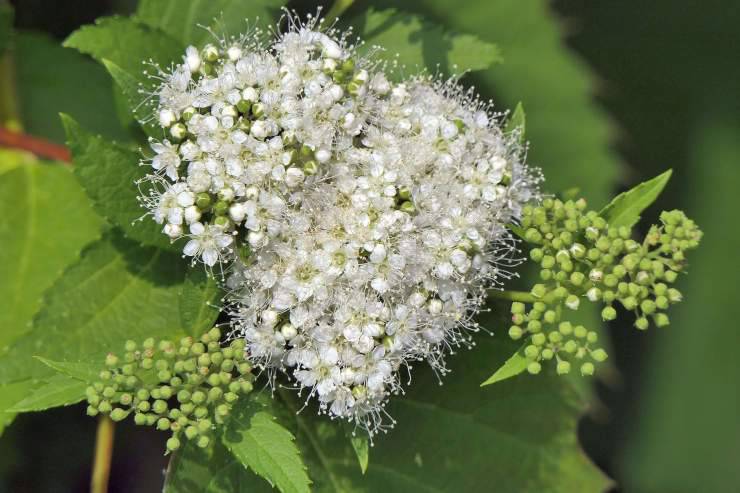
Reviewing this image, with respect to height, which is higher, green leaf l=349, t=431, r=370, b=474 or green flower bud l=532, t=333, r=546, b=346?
green flower bud l=532, t=333, r=546, b=346

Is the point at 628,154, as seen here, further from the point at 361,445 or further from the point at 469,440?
the point at 361,445

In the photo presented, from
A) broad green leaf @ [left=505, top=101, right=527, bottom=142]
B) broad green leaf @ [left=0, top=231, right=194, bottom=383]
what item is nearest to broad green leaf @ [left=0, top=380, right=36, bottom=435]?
broad green leaf @ [left=0, top=231, right=194, bottom=383]

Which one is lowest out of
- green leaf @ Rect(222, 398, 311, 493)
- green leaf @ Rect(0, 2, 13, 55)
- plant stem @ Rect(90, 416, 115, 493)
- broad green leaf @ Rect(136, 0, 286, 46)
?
plant stem @ Rect(90, 416, 115, 493)

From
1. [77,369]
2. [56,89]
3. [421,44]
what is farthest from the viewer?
[56,89]

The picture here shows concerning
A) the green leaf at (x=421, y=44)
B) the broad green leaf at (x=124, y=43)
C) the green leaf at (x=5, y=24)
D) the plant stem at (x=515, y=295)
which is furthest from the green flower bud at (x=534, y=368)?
the green leaf at (x=5, y=24)

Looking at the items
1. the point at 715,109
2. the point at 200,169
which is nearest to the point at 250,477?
the point at 200,169

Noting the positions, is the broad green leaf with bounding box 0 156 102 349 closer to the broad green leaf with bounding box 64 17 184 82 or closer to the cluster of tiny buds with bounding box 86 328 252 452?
the broad green leaf with bounding box 64 17 184 82

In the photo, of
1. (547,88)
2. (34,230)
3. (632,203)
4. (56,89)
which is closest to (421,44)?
(632,203)
